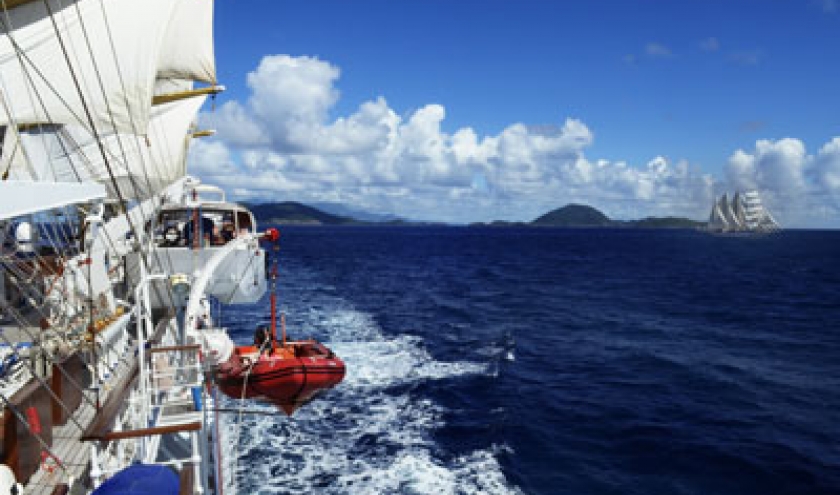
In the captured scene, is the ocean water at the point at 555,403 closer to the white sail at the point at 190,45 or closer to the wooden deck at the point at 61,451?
the wooden deck at the point at 61,451

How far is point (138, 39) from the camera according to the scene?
64.2 feet

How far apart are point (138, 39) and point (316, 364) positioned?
543 inches

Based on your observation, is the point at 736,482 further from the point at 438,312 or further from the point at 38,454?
the point at 438,312

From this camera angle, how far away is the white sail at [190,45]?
25422mm

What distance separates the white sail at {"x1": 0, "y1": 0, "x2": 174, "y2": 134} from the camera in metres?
17.5

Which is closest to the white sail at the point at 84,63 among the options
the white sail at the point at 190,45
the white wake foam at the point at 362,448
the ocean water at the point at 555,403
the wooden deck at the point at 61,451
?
the white sail at the point at 190,45

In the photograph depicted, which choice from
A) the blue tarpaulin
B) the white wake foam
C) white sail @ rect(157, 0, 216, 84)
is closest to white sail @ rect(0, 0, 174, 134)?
white sail @ rect(157, 0, 216, 84)

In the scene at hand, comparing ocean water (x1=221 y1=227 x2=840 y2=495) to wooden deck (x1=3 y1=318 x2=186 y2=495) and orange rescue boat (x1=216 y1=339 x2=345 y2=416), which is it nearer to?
orange rescue boat (x1=216 y1=339 x2=345 y2=416)

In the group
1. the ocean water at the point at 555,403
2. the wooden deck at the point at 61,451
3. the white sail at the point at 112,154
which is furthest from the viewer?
the white sail at the point at 112,154

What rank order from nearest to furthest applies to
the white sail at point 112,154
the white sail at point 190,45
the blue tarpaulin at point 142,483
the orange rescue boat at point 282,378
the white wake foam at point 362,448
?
the blue tarpaulin at point 142,483 < the orange rescue boat at point 282,378 < the white wake foam at point 362,448 < the white sail at point 112,154 < the white sail at point 190,45

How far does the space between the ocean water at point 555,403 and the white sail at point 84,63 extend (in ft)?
37.4

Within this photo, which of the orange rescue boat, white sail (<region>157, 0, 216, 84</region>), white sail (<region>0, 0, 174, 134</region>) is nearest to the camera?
the orange rescue boat

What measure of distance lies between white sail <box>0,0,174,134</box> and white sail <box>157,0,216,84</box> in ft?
16.7

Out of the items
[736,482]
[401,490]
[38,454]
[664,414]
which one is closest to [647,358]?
[664,414]
